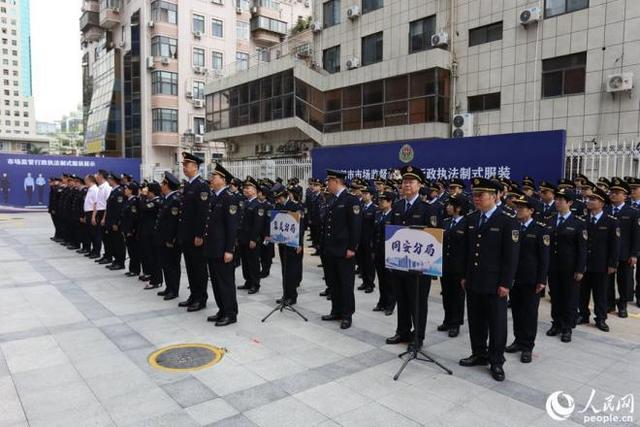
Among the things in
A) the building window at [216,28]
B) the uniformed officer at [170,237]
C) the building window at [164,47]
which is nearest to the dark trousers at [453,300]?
the uniformed officer at [170,237]

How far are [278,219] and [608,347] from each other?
4356 millimetres

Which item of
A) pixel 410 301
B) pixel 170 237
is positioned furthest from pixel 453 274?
pixel 170 237

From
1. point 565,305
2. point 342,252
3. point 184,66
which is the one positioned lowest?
point 565,305

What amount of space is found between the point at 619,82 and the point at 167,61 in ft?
103

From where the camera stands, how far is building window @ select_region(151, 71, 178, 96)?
36.6 m

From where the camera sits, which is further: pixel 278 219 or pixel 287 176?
pixel 287 176

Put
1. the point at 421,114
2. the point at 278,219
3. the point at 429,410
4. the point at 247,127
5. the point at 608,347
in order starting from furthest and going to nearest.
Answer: the point at 247,127 → the point at 421,114 → the point at 278,219 → the point at 608,347 → the point at 429,410

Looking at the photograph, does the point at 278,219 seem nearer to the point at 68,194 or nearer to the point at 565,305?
the point at 565,305

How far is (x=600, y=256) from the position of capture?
242 inches

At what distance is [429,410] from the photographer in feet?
12.6

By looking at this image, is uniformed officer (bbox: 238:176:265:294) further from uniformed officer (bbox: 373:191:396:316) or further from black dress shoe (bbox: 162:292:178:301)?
uniformed officer (bbox: 373:191:396:316)

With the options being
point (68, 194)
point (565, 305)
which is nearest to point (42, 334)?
point (565, 305)

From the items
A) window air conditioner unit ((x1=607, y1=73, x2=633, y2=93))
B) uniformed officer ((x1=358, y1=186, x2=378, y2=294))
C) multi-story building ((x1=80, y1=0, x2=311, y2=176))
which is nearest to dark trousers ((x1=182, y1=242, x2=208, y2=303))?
uniformed officer ((x1=358, y1=186, x2=378, y2=294))

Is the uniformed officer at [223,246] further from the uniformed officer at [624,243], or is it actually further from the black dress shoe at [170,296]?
the uniformed officer at [624,243]
